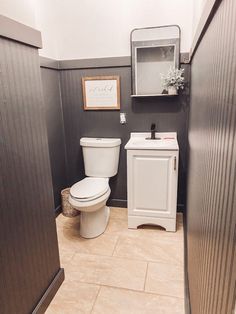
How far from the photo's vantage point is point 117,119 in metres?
2.58

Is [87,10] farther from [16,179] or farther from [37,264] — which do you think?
[37,264]

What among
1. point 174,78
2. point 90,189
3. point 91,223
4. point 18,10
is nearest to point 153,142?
point 174,78

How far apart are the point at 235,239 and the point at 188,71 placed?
6.85 feet

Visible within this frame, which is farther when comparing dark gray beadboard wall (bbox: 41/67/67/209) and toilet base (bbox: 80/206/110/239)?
dark gray beadboard wall (bbox: 41/67/67/209)

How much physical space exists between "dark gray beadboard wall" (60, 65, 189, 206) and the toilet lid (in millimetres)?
398

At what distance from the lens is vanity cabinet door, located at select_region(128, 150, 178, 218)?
7.08 feet

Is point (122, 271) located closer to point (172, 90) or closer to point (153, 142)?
point (153, 142)

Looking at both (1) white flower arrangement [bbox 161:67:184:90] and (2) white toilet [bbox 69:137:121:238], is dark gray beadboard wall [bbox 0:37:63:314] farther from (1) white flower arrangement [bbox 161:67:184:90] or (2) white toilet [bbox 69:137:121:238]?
(1) white flower arrangement [bbox 161:67:184:90]

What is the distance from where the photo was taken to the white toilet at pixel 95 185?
2102mm

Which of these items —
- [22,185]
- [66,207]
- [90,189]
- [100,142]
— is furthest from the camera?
[66,207]

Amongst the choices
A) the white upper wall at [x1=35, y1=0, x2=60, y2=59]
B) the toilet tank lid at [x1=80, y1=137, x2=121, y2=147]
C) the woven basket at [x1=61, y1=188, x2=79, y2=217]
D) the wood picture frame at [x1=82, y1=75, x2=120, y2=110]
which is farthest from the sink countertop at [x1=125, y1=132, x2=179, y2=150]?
the white upper wall at [x1=35, y1=0, x2=60, y2=59]

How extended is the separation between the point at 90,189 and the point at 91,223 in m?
0.32

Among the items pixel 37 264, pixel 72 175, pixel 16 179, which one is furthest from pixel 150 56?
pixel 37 264

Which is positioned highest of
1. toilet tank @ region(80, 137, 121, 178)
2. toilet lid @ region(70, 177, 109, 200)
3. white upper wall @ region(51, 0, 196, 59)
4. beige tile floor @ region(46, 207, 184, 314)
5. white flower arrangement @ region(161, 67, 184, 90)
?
white upper wall @ region(51, 0, 196, 59)
